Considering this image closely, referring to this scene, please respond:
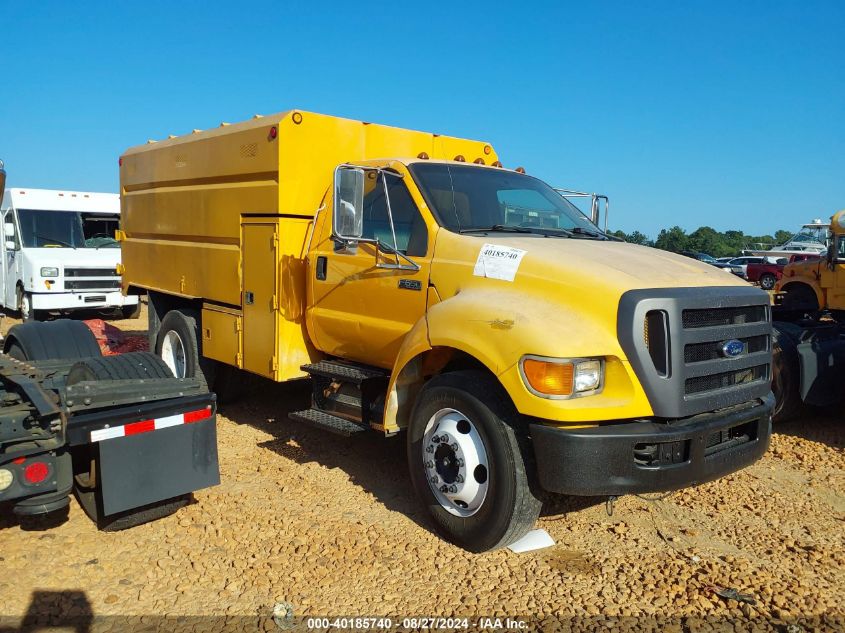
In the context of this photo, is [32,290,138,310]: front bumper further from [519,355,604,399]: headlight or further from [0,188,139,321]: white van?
[519,355,604,399]: headlight

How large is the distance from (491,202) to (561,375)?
6.24 feet

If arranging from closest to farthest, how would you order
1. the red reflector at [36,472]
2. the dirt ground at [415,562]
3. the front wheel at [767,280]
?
the dirt ground at [415,562] → the red reflector at [36,472] → the front wheel at [767,280]

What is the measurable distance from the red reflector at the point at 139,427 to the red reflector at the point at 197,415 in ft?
0.71

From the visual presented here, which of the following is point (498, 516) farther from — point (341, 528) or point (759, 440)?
point (759, 440)

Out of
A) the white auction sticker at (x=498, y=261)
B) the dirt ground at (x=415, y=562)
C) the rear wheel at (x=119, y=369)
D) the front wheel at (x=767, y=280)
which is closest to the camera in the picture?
the dirt ground at (x=415, y=562)

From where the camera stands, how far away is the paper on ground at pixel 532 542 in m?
4.13

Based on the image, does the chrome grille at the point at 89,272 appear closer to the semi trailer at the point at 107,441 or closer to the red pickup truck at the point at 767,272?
the semi trailer at the point at 107,441

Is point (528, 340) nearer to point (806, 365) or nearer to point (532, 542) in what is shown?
point (532, 542)

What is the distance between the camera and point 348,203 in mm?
4621

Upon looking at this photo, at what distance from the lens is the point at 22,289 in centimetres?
1400

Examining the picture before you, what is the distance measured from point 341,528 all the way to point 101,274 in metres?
11.5

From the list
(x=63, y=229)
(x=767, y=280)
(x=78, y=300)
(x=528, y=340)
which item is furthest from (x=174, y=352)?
(x=767, y=280)

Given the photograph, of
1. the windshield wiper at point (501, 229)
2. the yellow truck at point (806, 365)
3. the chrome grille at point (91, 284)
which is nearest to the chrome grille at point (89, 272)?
the chrome grille at point (91, 284)

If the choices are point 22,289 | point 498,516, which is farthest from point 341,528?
point 22,289
